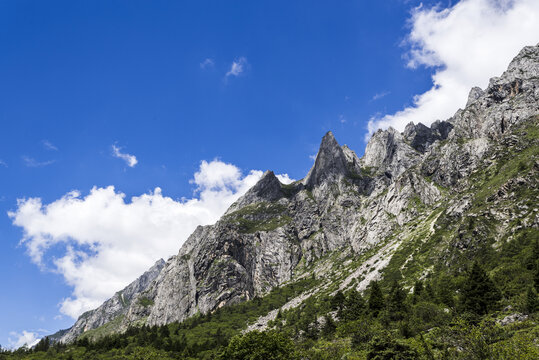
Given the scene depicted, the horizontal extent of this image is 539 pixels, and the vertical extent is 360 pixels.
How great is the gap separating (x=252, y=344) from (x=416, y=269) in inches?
3273

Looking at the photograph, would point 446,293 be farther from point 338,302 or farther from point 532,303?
point 338,302

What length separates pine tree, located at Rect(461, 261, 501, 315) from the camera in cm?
6831

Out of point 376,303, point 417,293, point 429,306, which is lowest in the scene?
point 429,306

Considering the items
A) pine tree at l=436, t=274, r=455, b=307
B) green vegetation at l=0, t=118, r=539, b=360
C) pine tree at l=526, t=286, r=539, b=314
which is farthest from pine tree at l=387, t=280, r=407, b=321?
pine tree at l=526, t=286, r=539, b=314

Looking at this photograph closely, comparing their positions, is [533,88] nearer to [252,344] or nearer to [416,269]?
[416,269]

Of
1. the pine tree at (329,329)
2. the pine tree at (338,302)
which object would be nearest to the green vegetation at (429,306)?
the pine tree at (338,302)

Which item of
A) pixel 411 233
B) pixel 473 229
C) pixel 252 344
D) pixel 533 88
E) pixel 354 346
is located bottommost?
pixel 354 346

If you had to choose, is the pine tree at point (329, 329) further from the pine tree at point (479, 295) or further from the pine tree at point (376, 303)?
the pine tree at point (479, 295)

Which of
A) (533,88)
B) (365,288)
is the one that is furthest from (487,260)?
(533,88)

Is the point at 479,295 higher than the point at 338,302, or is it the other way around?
the point at 338,302

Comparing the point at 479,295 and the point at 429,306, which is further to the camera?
the point at 429,306

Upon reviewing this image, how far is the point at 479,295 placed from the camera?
70.7 metres

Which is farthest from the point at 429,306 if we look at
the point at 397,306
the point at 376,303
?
the point at 376,303

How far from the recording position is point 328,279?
19338 centimetres
